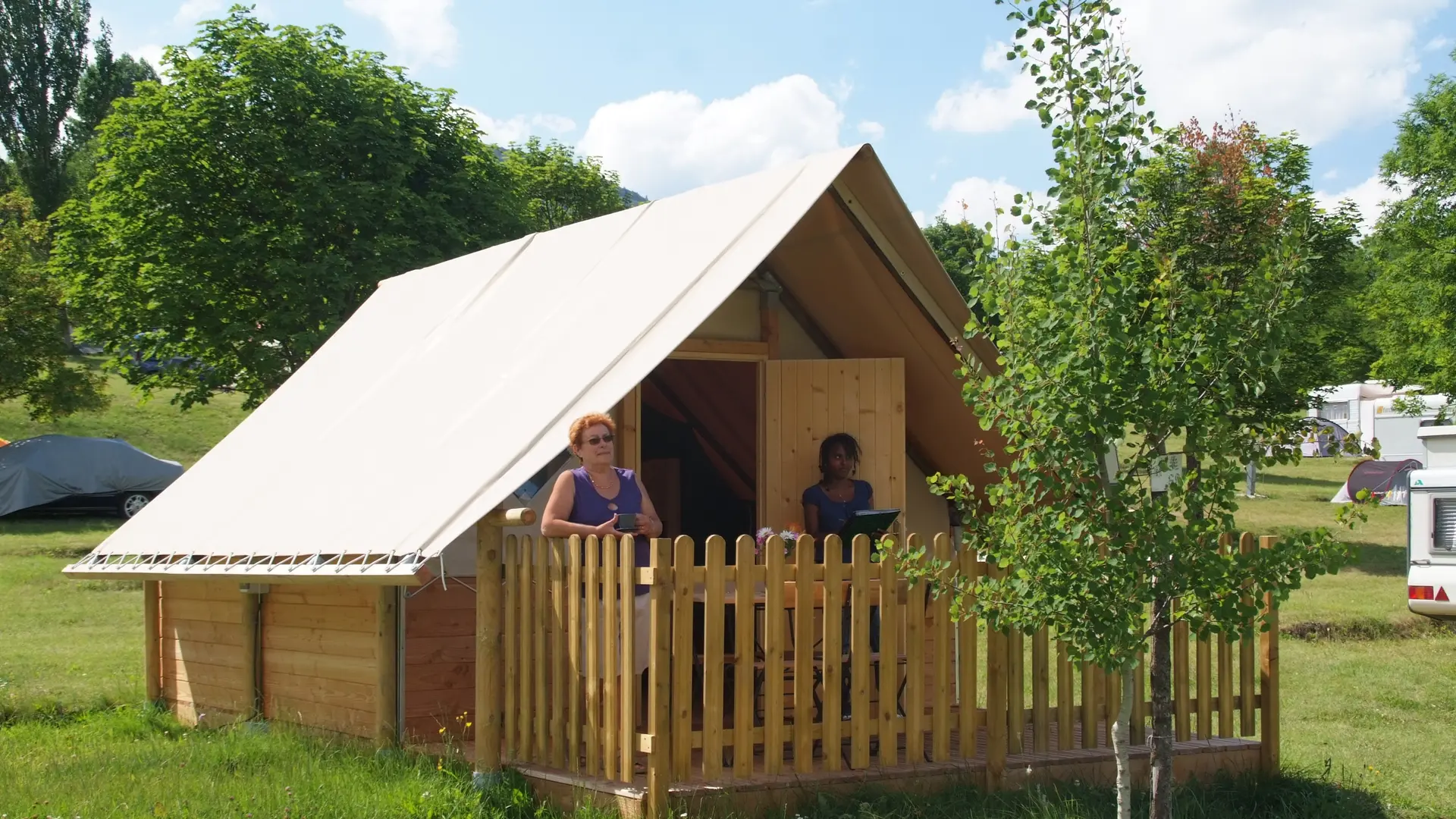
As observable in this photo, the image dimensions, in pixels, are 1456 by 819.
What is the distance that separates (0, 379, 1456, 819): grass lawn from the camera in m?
5.70

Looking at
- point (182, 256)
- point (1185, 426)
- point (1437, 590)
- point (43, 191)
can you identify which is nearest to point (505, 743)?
point (1185, 426)

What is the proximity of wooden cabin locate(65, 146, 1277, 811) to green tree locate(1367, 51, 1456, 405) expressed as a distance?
13.7 meters

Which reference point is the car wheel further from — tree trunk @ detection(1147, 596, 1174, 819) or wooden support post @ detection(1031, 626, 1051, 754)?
tree trunk @ detection(1147, 596, 1174, 819)

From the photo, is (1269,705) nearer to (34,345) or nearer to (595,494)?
(595,494)

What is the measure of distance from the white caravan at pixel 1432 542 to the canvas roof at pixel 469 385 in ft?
24.4

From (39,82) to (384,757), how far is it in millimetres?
49236

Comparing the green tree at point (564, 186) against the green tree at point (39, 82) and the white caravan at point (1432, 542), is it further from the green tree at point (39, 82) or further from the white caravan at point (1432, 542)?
the white caravan at point (1432, 542)

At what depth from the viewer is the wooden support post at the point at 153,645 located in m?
8.91

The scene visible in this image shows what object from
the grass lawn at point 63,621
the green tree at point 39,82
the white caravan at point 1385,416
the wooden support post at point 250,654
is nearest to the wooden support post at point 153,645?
the grass lawn at point 63,621

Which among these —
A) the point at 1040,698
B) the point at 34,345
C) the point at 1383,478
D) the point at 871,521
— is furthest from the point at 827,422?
the point at 1383,478

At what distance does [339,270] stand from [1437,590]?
13367mm

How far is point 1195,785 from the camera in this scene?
20.8 ft

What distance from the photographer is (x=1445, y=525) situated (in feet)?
42.7

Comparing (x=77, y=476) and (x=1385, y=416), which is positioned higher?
(x=1385, y=416)
